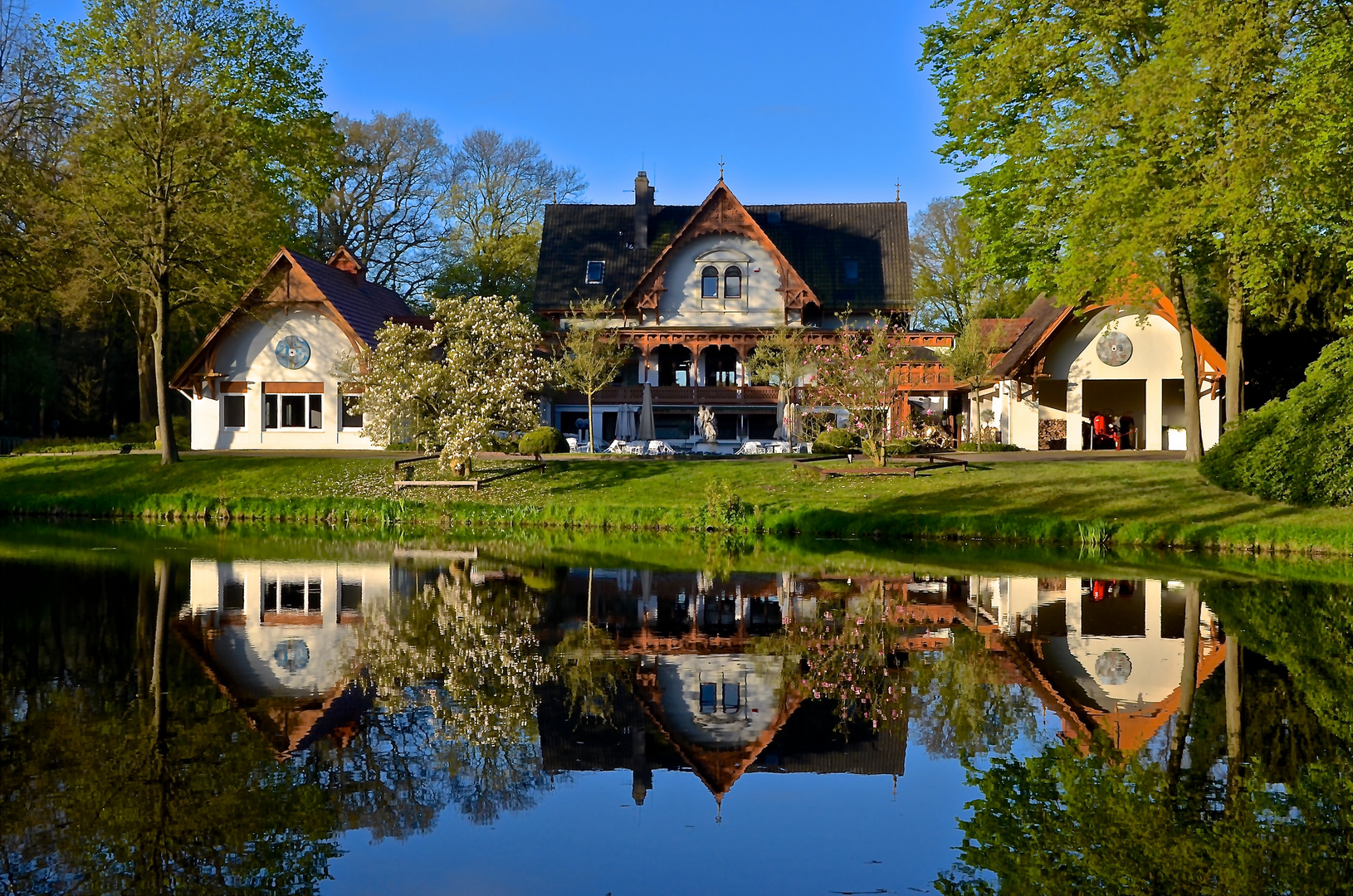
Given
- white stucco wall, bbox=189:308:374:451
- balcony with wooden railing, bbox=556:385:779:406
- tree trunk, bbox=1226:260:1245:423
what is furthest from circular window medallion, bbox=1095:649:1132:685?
white stucco wall, bbox=189:308:374:451

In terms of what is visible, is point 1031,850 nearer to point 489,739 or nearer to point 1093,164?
point 489,739

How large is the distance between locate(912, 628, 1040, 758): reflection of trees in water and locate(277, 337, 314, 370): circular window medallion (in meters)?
32.3

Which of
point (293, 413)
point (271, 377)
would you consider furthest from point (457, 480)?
point (271, 377)

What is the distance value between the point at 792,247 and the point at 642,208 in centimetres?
671

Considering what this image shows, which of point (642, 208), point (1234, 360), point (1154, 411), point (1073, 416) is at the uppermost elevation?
point (642, 208)

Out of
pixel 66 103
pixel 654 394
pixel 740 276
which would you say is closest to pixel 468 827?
pixel 66 103

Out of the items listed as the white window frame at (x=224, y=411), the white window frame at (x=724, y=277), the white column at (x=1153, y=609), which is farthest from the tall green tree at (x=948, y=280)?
the white column at (x=1153, y=609)

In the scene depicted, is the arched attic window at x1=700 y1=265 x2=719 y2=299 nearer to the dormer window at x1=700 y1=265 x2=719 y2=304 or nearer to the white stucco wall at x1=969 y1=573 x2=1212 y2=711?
the dormer window at x1=700 y1=265 x2=719 y2=304

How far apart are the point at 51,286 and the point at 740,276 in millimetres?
24295

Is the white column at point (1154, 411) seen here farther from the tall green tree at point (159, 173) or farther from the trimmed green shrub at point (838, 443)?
the tall green tree at point (159, 173)

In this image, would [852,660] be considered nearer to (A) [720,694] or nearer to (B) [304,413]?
(A) [720,694]

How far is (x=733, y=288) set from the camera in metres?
44.9

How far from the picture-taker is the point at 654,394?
4162cm

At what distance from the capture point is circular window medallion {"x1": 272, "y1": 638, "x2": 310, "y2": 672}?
32.1 ft
